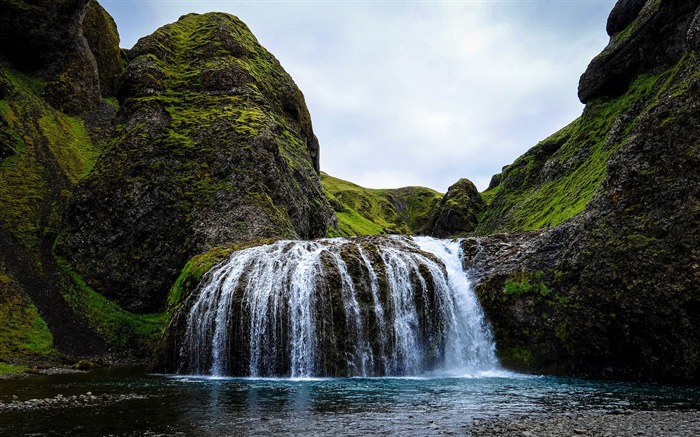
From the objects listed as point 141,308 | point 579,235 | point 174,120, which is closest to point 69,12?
point 174,120

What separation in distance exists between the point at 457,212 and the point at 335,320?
288ft

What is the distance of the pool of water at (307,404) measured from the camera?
1206 cm

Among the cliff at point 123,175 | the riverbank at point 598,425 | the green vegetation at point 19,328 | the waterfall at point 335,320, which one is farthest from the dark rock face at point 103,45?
the riverbank at point 598,425

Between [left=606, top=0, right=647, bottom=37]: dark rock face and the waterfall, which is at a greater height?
[left=606, top=0, right=647, bottom=37]: dark rock face

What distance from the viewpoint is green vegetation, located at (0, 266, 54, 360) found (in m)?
32.9

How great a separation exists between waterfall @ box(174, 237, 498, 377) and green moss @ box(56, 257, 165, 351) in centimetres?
1335

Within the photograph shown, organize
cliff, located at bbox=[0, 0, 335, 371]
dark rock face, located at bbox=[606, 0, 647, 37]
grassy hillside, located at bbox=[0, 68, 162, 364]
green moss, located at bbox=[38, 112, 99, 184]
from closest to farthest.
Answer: grassy hillside, located at bbox=[0, 68, 162, 364], cliff, located at bbox=[0, 0, 335, 371], green moss, located at bbox=[38, 112, 99, 184], dark rock face, located at bbox=[606, 0, 647, 37]

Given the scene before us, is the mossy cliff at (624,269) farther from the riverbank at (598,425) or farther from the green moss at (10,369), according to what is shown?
the green moss at (10,369)

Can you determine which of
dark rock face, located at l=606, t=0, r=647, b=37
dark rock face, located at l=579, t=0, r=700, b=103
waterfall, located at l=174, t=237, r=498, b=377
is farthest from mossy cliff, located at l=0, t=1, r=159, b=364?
dark rock face, located at l=606, t=0, r=647, b=37

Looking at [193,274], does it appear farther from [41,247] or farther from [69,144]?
[69,144]

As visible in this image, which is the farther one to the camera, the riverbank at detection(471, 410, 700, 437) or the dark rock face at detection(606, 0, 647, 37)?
the dark rock face at detection(606, 0, 647, 37)

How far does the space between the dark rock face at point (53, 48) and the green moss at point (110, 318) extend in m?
43.1

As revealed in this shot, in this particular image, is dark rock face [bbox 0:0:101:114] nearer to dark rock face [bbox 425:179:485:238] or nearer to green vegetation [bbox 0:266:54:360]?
green vegetation [bbox 0:266:54:360]

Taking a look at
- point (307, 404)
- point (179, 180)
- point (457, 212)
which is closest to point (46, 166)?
point (179, 180)
